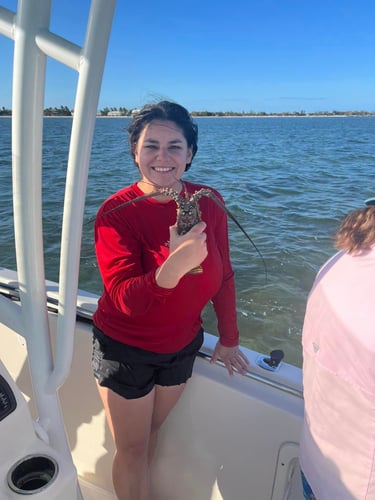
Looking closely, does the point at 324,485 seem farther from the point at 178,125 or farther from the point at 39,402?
the point at 178,125

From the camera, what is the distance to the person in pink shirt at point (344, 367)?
0.99 metres

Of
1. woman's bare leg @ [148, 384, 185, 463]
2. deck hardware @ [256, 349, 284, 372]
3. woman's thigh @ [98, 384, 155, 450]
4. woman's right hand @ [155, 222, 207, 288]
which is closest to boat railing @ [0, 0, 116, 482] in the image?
woman's right hand @ [155, 222, 207, 288]

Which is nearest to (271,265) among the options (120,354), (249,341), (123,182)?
(249,341)

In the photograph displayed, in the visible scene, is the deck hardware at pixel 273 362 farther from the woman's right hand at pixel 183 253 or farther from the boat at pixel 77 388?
the woman's right hand at pixel 183 253

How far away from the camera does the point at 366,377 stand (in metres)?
0.98

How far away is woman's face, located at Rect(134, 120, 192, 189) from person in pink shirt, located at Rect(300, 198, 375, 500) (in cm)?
70

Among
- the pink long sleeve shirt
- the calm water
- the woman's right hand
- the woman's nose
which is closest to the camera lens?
the pink long sleeve shirt

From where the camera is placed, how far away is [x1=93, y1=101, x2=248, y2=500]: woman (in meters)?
1.47

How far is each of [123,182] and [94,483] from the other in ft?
34.7

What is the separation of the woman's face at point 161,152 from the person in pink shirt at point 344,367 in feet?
2.30

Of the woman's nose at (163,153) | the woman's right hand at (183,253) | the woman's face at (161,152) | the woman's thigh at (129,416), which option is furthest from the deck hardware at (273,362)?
the woman's nose at (163,153)

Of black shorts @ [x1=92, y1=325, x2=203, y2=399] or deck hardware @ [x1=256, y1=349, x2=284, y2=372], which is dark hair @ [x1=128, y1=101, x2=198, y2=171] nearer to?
black shorts @ [x1=92, y1=325, x2=203, y2=399]

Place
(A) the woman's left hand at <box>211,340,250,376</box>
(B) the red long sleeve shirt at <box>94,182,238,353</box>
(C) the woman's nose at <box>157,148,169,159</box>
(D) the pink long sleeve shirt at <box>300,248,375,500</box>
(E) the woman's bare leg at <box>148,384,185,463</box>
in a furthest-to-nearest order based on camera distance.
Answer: (A) the woman's left hand at <box>211,340,250,376</box> → (E) the woman's bare leg at <box>148,384,185,463</box> → (C) the woman's nose at <box>157,148,169,159</box> → (B) the red long sleeve shirt at <box>94,182,238,353</box> → (D) the pink long sleeve shirt at <box>300,248,375,500</box>

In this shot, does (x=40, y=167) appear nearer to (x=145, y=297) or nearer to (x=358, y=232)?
(x=145, y=297)
